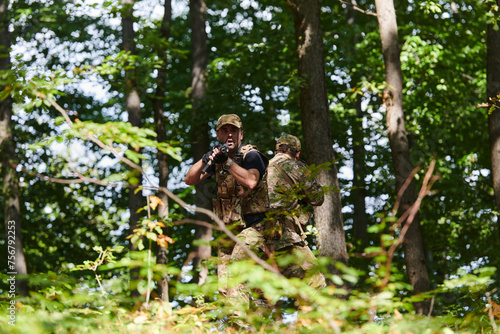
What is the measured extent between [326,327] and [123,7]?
11357 millimetres

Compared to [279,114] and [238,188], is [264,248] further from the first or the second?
[279,114]

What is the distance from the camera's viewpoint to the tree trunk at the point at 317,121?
9047mm

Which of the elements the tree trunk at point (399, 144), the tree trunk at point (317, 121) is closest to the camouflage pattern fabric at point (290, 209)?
the tree trunk at point (317, 121)

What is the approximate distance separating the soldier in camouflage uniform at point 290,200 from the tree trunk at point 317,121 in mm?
1723

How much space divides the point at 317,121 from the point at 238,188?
372 centimetres

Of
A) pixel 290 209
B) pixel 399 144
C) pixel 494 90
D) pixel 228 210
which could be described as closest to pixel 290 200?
pixel 228 210

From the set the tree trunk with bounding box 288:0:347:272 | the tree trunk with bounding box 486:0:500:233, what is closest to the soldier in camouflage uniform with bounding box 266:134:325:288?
the tree trunk with bounding box 288:0:347:272

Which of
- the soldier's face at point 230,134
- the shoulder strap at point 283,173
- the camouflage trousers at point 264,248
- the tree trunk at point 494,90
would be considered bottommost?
the camouflage trousers at point 264,248

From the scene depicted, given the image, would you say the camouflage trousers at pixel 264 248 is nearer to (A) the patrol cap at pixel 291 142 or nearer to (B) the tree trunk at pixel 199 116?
(A) the patrol cap at pixel 291 142

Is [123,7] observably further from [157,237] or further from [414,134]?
[157,237]

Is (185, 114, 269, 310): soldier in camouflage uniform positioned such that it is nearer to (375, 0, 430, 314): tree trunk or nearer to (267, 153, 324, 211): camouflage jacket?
(267, 153, 324, 211): camouflage jacket

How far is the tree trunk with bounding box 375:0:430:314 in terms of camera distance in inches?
376

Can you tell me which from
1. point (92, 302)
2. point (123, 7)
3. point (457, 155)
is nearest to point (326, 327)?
point (92, 302)

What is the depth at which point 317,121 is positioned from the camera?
923 centimetres
